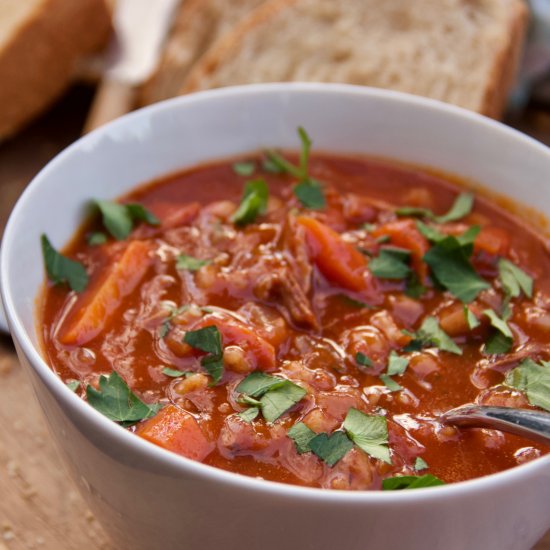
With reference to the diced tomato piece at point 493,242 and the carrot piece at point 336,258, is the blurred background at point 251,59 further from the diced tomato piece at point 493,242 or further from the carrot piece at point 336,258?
the carrot piece at point 336,258

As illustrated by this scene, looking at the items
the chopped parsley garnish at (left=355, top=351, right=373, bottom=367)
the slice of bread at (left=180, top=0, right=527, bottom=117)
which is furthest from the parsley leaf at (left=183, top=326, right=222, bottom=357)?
the slice of bread at (left=180, top=0, right=527, bottom=117)

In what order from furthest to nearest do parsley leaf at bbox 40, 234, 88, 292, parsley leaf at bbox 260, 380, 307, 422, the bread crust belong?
the bread crust
parsley leaf at bbox 40, 234, 88, 292
parsley leaf at bbox 260, 380, 307, 422

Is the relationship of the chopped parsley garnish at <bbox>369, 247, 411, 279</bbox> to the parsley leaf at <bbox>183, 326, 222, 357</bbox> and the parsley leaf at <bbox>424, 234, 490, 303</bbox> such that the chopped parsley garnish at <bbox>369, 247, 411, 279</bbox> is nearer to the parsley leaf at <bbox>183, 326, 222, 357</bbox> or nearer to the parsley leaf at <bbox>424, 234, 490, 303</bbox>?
the parsley leaf at <bbox>424, 234, 490, 303</bbox>

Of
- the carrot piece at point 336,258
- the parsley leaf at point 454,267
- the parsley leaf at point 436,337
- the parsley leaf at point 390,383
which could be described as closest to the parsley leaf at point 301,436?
the parsley leaf at point 390,383

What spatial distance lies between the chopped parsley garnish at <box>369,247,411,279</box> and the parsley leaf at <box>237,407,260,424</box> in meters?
0.73

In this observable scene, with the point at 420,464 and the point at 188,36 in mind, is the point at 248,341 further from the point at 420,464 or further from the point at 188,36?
the point at 188,36

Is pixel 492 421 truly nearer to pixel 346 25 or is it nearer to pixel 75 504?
pixel 75 504

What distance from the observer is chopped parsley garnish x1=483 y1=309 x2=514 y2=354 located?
243 cm

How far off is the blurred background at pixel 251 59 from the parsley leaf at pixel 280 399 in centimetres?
199

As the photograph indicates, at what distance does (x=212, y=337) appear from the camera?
2.31 metres

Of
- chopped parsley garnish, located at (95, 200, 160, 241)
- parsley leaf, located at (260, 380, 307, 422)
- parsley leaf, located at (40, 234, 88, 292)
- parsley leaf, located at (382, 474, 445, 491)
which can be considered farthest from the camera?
chopped parsley garnish, located at (95, 200, 160, 241)

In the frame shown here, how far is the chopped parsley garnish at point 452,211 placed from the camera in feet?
9.64

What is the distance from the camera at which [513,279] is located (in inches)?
105

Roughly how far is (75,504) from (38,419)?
1.30 ft
